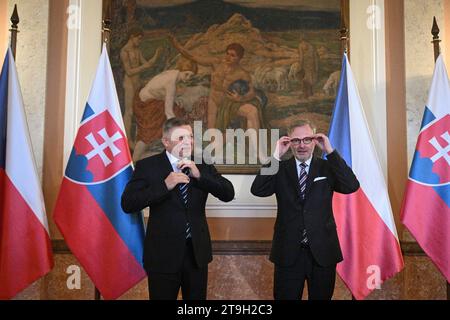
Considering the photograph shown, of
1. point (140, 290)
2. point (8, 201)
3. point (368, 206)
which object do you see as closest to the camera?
point (8, 201)

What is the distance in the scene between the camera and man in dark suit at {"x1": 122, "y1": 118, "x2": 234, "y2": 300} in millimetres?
2758

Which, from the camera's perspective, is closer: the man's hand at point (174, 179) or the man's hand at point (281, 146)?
the man's hand at point (174, 179)

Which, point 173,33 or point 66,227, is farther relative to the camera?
point 173,33

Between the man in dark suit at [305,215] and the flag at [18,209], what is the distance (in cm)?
161

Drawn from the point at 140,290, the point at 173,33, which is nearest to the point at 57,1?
the point at 173,33

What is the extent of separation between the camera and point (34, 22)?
4.23 m

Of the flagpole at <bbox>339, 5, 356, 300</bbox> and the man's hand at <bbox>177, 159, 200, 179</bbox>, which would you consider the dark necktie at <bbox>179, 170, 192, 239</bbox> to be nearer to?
the man's hand at <bbox>177, 159, 200, 179</bbox>

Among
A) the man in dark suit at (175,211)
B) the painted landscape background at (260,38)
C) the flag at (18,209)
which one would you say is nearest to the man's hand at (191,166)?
the man in dark suit at (175,211)

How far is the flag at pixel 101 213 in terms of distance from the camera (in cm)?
347

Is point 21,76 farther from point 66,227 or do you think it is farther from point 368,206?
point 368,206

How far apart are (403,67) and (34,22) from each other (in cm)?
320

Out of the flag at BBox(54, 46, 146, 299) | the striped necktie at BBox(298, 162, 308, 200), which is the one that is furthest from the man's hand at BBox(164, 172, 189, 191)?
the flag at BBox(54, 46, 146, 299)

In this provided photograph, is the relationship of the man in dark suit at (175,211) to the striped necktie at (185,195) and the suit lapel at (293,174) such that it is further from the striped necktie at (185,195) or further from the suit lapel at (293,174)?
the suit lapel at (293,174)

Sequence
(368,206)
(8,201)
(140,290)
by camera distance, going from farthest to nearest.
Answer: (140,290) < (368,206) < (8,201)
